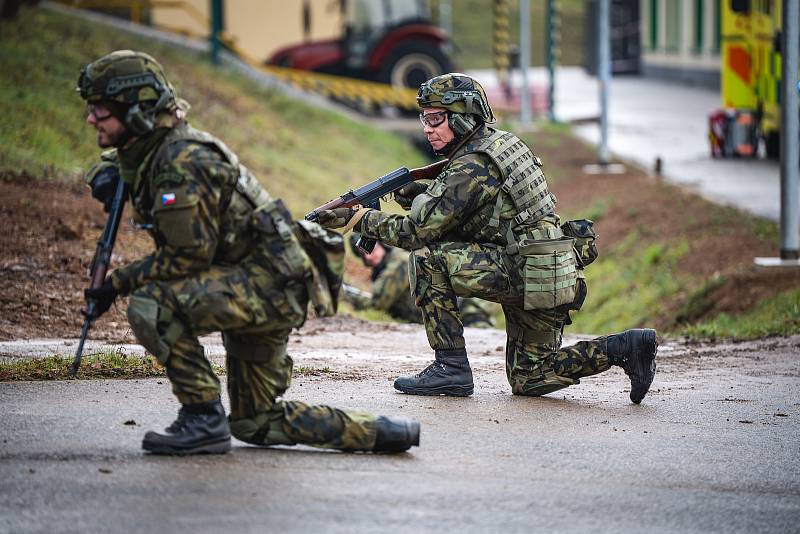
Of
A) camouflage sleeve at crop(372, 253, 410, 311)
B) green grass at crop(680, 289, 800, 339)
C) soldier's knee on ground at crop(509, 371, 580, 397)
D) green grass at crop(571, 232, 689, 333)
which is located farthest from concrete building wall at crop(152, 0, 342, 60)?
soldier's knee on ground at crop(509, 371, 580, 397)

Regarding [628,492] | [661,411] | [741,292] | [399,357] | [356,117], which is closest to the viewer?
[628,492]

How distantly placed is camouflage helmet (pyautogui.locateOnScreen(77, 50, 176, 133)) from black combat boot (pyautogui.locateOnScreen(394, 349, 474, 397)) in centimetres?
238

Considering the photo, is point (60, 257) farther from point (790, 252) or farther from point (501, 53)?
point (501, 53)

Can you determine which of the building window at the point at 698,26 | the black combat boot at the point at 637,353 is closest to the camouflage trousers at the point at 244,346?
the black combat boot at the point at 637,353

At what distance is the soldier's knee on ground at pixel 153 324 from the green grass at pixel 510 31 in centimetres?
4693

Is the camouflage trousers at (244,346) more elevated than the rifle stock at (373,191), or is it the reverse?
the rifle stock at (373,191)

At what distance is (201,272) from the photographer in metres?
5.03

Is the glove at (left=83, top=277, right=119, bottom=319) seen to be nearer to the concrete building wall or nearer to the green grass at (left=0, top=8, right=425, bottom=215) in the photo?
the green grass at (left=0, top=8, right=425, bottom=215)

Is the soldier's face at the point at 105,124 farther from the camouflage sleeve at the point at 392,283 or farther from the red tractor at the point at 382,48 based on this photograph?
the red tractor at the point at 382,48

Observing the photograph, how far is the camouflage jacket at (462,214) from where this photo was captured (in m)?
6.54

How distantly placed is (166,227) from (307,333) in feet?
15.5

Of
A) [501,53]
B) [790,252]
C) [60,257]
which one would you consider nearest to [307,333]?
[60,257]

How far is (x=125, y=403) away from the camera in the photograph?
625 cm

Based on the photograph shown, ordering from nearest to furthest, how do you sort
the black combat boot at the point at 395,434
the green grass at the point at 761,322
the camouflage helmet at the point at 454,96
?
1. the black combat boot at the point at 395,434
2. the camouflage helmet at the point at 454,96
3. the green grass at the point at 761,322
